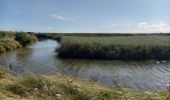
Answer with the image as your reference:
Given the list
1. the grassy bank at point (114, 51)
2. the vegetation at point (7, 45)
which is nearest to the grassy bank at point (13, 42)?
the vegetation at point (7, 45)

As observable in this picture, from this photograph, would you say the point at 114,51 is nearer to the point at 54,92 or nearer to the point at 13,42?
the point at 13,42

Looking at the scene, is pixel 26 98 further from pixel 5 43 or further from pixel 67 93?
pixel 5 43

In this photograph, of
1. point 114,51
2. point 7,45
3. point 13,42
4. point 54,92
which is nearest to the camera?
point 54,92

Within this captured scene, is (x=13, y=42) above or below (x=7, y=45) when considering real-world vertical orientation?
above

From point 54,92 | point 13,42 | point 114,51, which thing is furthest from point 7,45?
point 54,92

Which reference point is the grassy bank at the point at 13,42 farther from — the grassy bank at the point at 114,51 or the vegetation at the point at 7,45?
the grassy bank at the point at 114,51

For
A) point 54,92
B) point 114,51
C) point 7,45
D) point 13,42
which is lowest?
point 7,45

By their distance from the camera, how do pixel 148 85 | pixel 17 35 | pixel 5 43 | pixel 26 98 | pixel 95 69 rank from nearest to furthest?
pixel 26 98
pixel 148 85
pixel 95 69
pixel 5 43
pixel 17 35

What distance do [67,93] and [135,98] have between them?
1.72m

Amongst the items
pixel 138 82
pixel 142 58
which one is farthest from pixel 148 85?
pixel 142 58

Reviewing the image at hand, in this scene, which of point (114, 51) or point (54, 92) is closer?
point (54, 92)

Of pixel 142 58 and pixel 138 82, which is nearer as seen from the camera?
pixel 138 82

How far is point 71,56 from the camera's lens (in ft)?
111

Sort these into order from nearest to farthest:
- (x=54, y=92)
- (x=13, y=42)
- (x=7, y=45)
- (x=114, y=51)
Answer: (x=54, y=92) < (x=114, y=51) < (x=7, y=45) < (x=13, y=42)
